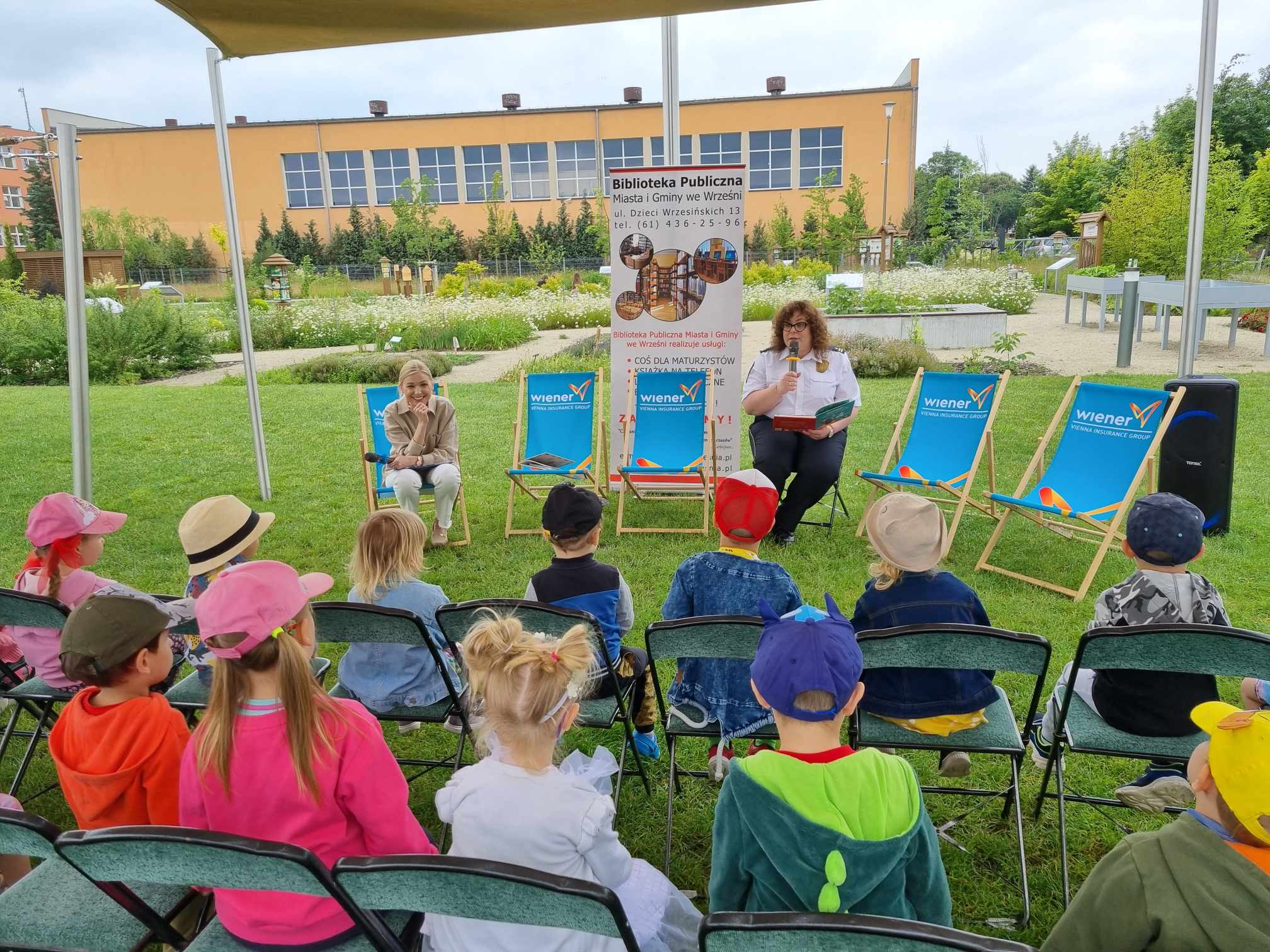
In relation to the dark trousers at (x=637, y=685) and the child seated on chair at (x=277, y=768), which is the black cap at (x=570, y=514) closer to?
the dark trousers at (x=637, y=685)

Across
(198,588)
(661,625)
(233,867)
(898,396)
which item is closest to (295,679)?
(233,867)

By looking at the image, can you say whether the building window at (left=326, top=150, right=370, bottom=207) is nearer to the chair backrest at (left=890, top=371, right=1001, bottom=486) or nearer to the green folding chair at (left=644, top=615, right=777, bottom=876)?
the chair backrest at (left=890, top=371, right=1001, bottom=486)

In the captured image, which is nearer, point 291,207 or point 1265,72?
point 1265,72

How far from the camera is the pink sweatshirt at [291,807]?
173 cm

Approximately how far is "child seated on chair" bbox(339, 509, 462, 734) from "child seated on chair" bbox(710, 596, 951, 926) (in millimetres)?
1358

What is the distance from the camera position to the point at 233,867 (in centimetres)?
150

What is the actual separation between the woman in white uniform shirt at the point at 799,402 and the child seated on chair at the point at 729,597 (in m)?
2.71

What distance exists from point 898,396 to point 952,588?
7.33 m

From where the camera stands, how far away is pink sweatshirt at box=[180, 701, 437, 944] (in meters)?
1.73

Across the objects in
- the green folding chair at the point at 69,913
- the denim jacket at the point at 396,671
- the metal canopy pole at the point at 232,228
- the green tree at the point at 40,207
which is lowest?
the green folding chair at the point at 69,913

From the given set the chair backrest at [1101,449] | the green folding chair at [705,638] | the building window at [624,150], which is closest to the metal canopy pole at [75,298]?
the green folding chair at [705,638]

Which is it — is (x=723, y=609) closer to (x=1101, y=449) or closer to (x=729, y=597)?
(x=729, y=597)

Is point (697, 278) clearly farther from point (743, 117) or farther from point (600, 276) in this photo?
point (743, 117)

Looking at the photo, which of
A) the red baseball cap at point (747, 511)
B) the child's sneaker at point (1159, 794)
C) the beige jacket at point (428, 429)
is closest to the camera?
the child's sneaker at point (1159, 794)
